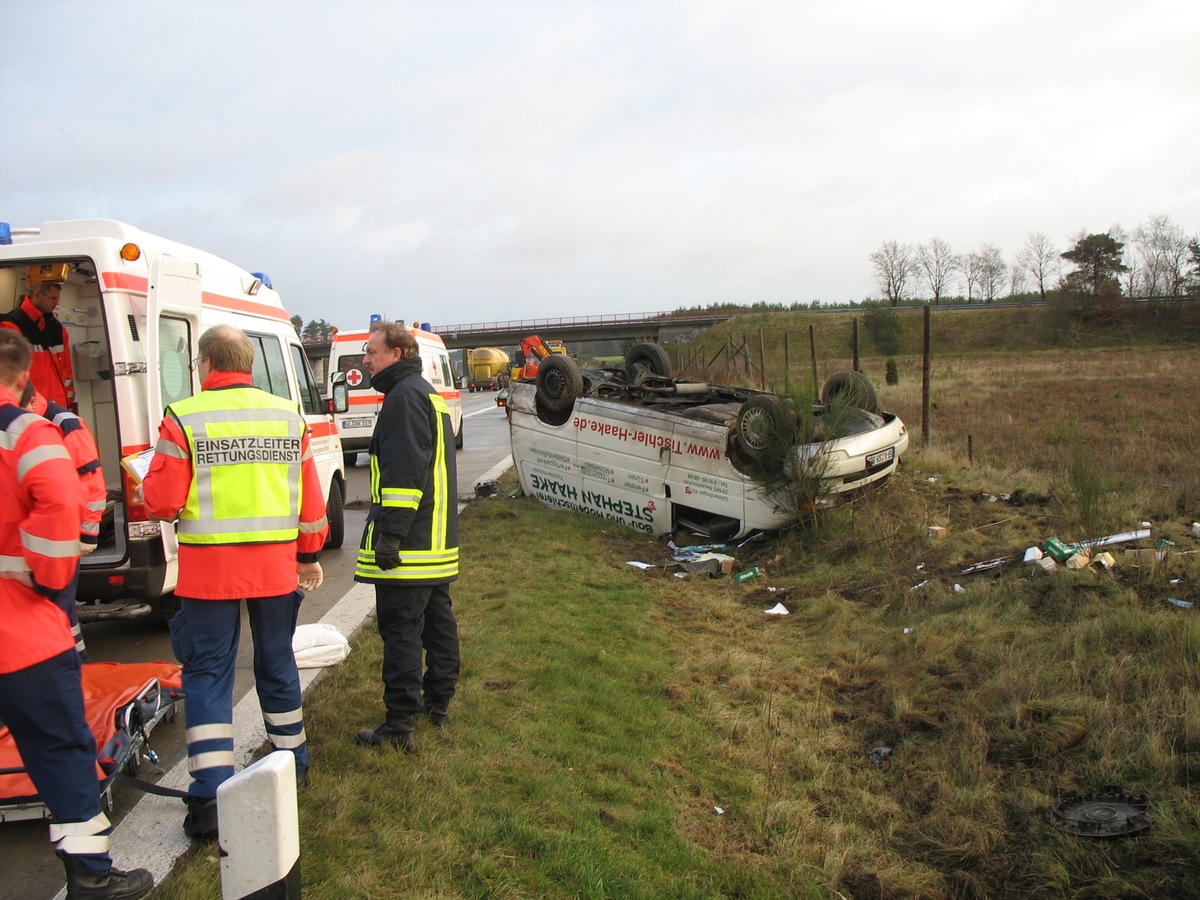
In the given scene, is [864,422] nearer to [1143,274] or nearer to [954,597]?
[954,597]

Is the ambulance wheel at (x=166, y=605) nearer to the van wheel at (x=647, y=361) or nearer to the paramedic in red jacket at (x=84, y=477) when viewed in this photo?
the paramedic in red jacket at (x=84, y=477)

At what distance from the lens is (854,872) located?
299 cm

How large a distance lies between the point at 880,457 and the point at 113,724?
674cm

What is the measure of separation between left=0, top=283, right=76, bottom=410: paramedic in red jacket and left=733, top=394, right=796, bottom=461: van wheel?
530cm

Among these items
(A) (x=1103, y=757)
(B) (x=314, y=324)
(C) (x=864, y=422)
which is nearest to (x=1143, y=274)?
(C) (x=864, y=422)

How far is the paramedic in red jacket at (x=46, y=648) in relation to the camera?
2.56 metres

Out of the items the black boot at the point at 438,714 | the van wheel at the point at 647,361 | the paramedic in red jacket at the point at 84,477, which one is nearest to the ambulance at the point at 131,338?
the paramedic in red jacket at the point at 84,477

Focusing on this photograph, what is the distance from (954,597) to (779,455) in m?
2.14

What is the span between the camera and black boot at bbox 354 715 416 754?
141 inches

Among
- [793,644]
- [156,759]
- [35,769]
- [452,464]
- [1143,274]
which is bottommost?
[793,644]

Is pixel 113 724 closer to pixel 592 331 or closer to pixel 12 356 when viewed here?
pixel 12 356

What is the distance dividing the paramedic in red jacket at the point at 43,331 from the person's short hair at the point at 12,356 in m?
2.89

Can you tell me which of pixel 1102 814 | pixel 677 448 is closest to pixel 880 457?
pixel 677 448

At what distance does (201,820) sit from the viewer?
9.87 feet
